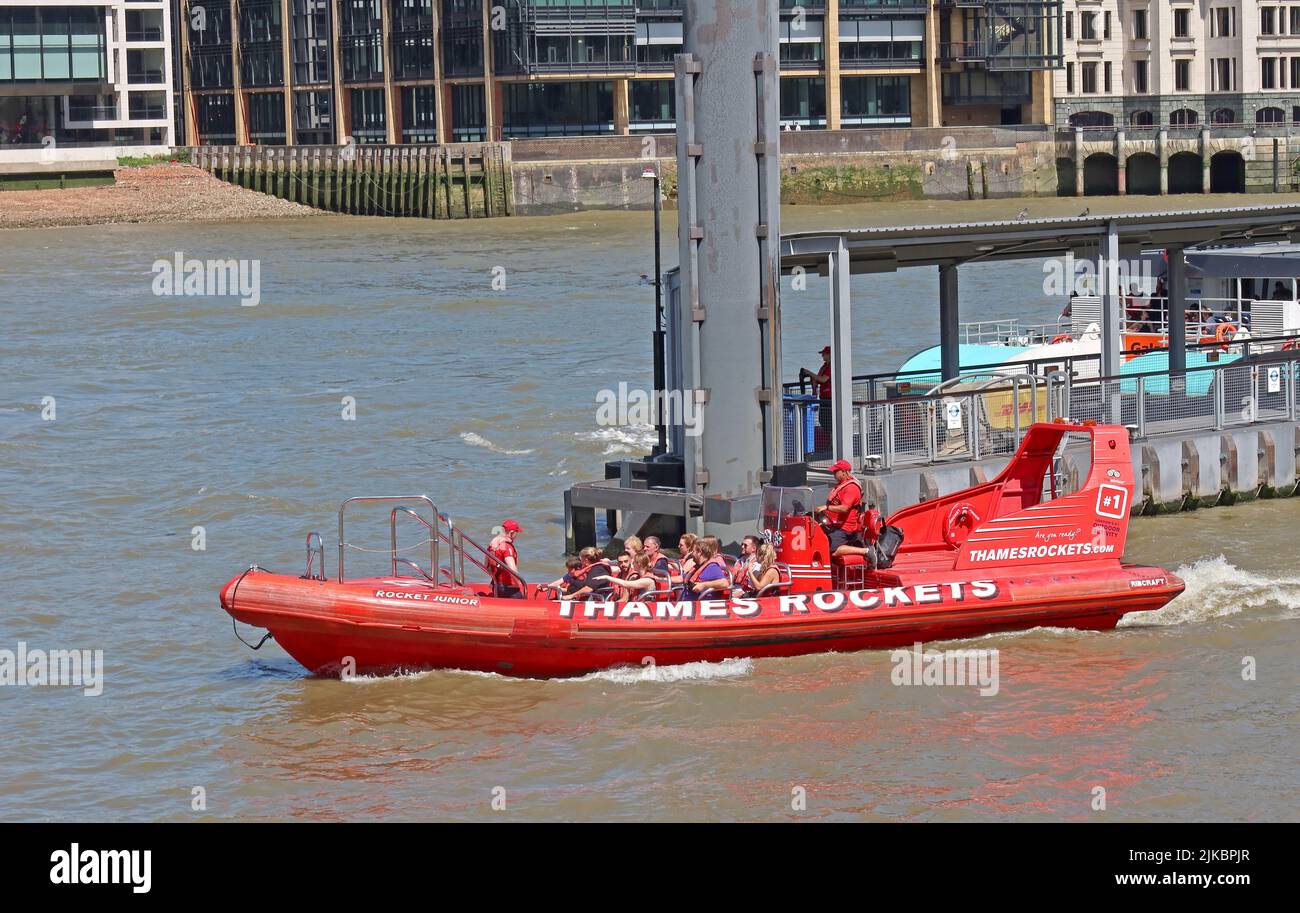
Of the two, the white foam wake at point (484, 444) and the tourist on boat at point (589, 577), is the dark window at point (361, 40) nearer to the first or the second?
the white foam wake at point (484, 444)

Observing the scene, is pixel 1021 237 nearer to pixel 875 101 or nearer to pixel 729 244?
pixel 729 244

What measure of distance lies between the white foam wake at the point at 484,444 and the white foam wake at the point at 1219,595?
12.1 metres

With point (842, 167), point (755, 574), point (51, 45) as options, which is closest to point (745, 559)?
point (755, 574)

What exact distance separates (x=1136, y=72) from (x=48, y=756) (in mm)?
98362

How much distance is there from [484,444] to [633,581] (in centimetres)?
1399

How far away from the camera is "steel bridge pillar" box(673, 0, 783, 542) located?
20.5 m

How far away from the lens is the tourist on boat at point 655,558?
18.5 meters

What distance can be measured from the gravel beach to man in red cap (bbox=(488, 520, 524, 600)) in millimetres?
73378

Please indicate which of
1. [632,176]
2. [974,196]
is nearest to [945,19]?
[974,196]

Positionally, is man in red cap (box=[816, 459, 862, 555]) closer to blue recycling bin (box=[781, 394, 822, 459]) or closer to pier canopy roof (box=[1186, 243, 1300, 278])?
blue recycling bin (box=[781, 394, 822, 459])

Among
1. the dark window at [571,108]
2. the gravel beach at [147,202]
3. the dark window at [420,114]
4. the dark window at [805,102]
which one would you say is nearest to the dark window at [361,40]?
the dark window at [420,114]

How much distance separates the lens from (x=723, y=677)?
18031 mm

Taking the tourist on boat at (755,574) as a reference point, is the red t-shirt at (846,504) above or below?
above

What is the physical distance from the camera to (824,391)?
24.9 meters
